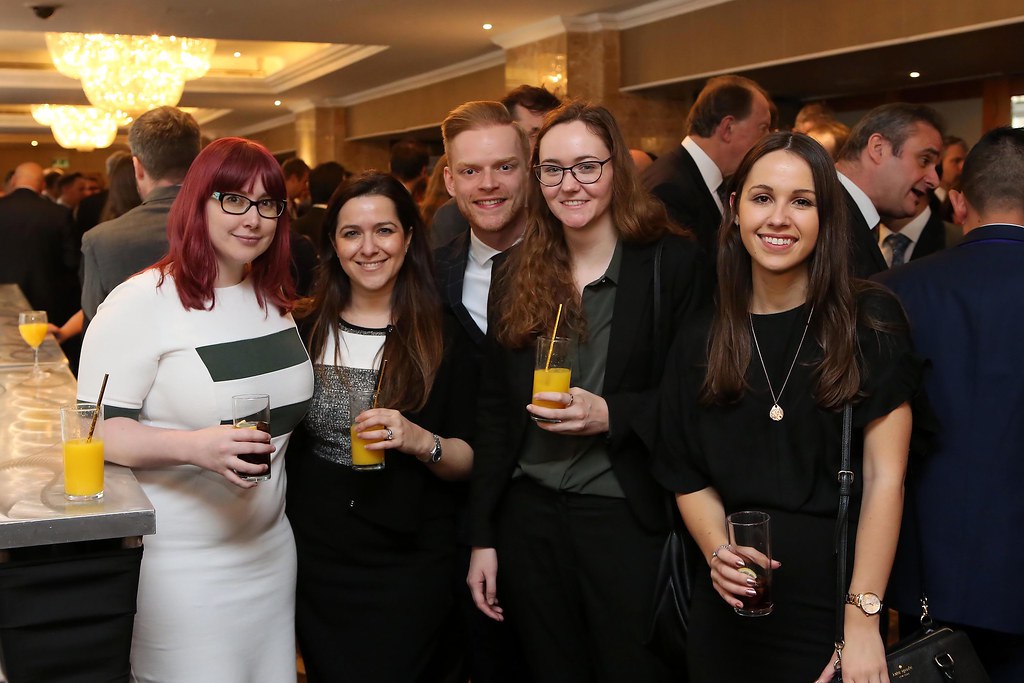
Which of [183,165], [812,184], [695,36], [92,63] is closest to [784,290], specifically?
[812,184]

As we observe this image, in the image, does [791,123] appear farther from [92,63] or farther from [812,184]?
[812,184]

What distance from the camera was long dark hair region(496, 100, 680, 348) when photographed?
2.31 metres

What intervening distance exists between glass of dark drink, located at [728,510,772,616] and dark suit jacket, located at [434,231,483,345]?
101cm

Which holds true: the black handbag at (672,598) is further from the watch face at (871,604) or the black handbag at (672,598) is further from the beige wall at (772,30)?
the beige wall at (772,30)

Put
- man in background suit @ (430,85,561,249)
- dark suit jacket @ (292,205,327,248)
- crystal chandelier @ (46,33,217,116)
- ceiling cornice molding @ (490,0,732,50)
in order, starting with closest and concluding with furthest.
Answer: man in background suit @ (430,85,561,249) < dark suit jacket @ (292,205,327,248) < ceiling cornice molding @ (490,0,732,50) < crystal chandelier @ (46,33,217,116)

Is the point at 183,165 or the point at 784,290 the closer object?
the point at 784,290

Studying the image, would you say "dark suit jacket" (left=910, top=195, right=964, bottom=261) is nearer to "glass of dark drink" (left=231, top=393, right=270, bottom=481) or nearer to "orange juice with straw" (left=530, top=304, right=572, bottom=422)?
"orange juice with straw" (left=530, top=304, right=572, bottom=422)

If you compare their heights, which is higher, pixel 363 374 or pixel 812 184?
pixel 812 184

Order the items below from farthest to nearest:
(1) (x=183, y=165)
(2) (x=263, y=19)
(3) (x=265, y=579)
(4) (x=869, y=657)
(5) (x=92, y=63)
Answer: (5) (x=92, y=63) < (2) (x=263, y=19) < (1) (x=183, y=165) < (3) (x=265, y=579) < (4) (x=869, y=657)

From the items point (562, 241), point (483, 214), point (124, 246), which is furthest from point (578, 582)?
point (124, 246)

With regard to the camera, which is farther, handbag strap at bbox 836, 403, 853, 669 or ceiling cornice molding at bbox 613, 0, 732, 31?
ceiling cornice molding at bbox 613, 0, 732, 31

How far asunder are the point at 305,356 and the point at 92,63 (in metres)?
8.20

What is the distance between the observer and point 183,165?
359 centimetres

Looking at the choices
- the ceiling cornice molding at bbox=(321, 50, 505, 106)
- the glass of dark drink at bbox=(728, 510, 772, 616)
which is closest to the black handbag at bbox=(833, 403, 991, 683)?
the glass of dark drink at bbox=(728, 510, 772, 616)
